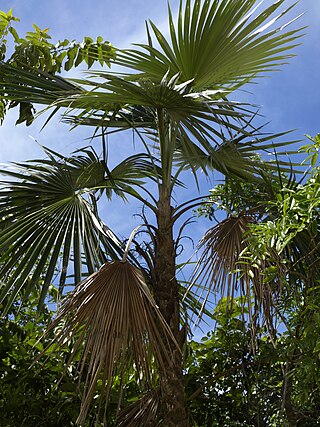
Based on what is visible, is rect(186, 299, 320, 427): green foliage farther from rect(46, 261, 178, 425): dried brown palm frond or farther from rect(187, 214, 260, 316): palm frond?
rect(46, 261, 178, 425): dried brown palm frond

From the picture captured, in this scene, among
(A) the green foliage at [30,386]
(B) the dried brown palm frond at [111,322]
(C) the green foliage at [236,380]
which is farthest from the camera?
(A) the green foliage at [30,386]

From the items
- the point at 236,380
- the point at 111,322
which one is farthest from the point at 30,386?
the point at 111,322

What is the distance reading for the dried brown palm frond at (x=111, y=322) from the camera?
312cm

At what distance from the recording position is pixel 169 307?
364cm

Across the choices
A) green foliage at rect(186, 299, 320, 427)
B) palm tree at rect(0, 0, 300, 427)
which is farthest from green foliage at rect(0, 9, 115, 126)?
green foliage at rect(186, 299, 320, 427)

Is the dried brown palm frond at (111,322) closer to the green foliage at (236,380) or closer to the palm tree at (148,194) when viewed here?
the palm tree at (148,194)

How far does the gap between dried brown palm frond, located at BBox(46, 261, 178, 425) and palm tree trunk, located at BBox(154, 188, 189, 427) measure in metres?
0.22

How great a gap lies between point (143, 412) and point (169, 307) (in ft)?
1.99

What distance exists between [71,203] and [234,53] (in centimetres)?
126

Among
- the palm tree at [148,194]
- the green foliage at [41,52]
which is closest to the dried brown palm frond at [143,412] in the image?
the palm tree at [148,194]

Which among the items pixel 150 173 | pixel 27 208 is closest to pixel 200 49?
pixel 150 173

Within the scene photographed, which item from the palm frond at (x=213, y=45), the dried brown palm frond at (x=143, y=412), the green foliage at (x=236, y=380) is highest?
the palm frond at (x=213, y=45)

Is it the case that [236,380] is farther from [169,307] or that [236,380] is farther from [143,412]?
[169,307]

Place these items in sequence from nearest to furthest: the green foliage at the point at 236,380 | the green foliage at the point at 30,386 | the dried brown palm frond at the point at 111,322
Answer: the dried brown palm frond at the point at 111,322 → the green foliage at the point at 236,380 → the green foliage at the point at 30,386
